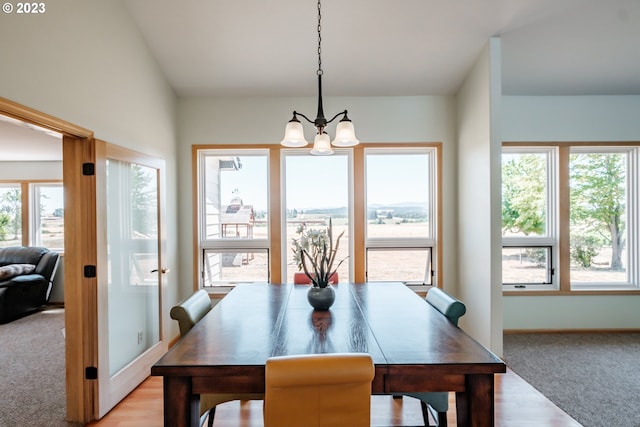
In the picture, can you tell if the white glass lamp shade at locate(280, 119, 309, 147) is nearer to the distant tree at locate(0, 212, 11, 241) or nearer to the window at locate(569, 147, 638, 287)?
the window at locate(569, 147, 638, 287)

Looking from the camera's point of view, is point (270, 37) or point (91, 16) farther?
point (270, 37)

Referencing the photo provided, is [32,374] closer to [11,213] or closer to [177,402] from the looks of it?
[177,402]

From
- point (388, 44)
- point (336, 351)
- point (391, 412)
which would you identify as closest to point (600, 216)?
point (388, 44)

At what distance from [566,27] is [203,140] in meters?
3.71

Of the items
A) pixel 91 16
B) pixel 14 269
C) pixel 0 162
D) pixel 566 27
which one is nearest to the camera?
pixel 91 16

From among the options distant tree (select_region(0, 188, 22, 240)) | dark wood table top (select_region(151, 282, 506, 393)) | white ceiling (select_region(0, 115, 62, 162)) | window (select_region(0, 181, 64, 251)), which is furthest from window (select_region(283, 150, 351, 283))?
distant tree (select_region(0, 188, 22, 240))

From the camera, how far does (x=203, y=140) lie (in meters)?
3.69

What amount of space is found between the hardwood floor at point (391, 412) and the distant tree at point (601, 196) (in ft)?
7.76

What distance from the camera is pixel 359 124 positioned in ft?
12.1

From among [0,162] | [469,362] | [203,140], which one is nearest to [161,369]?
[469,362]

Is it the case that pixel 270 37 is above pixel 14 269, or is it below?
above

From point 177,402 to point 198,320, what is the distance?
67 centimetres

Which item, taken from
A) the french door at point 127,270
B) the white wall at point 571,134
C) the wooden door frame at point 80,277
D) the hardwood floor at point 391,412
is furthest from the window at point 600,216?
the wooden door frame at point 80,277

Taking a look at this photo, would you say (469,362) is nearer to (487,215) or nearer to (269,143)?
(487,215)
